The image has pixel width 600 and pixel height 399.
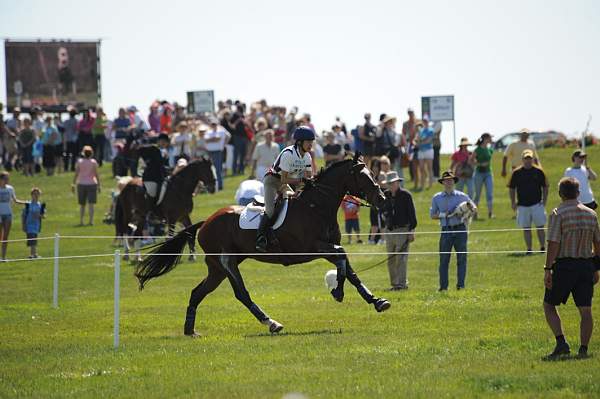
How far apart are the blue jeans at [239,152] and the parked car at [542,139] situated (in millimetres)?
12778

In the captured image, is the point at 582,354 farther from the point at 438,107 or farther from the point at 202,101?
the point at 202,101

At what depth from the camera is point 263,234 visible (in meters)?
17.1

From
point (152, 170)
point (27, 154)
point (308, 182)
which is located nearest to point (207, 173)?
point (152, 170)

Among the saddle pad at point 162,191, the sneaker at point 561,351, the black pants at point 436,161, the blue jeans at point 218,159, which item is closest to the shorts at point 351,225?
the saddle pad at point 162,191

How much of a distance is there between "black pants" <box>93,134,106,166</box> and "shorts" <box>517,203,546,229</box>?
25632 mm

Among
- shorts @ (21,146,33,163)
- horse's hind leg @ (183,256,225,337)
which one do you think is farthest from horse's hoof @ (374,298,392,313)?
shorts @ (21,146,33,163)

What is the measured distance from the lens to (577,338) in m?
14.8

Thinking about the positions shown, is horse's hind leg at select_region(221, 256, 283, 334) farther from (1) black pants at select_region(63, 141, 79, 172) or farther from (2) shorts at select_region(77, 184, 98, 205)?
(1) black pants at select_region(63, 141, 79, 172)

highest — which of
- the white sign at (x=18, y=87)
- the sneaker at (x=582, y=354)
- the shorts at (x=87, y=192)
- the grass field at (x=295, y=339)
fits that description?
the white sign at (x=18, y=87)

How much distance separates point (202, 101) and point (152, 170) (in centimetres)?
2003

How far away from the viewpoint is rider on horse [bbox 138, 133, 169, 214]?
29688 millimetres

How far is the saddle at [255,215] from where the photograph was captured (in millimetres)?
17188

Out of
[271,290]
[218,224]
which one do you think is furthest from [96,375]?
[271,290]

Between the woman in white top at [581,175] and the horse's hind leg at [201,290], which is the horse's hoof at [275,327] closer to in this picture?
the horse's hind leg at [201,290]
